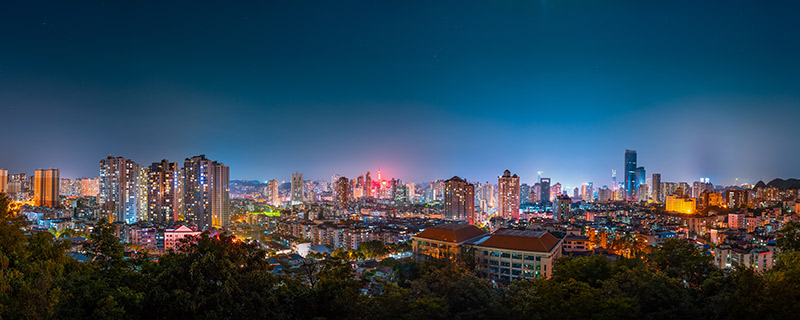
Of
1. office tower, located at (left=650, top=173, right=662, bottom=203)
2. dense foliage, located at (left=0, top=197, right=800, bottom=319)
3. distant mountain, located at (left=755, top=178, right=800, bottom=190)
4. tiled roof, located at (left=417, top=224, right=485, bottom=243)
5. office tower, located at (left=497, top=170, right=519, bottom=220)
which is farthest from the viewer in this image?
office tower, located at (left=650, top=173, right=662, bottom=203)

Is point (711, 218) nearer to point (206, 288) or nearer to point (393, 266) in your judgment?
point (393, 266)

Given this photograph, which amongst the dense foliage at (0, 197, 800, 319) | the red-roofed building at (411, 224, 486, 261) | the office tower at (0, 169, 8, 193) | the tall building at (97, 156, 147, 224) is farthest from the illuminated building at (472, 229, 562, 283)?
the office tower at (0, 169, 8, 193)

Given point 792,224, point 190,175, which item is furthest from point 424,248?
point 190,175

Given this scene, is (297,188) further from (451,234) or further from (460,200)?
(451,234)

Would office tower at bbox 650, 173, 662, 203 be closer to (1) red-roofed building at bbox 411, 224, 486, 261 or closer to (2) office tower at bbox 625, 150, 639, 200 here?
(2) office tower at bbox 625, 150, 639, 200

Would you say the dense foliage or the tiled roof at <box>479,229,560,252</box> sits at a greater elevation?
the dense foliage

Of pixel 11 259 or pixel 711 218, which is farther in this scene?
pixel 711 218

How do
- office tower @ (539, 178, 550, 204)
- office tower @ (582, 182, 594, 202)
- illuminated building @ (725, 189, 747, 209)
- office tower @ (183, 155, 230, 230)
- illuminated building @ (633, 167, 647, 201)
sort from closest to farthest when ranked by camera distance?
office tower @ (183, 155, 230, 230), illuminated building @ (725, 189, 747, 209), illuminated building @ (633, 167, 647, 201), office tower @ (539, 178, 550, 204), office tower @ (582, 182, 594, 202)
